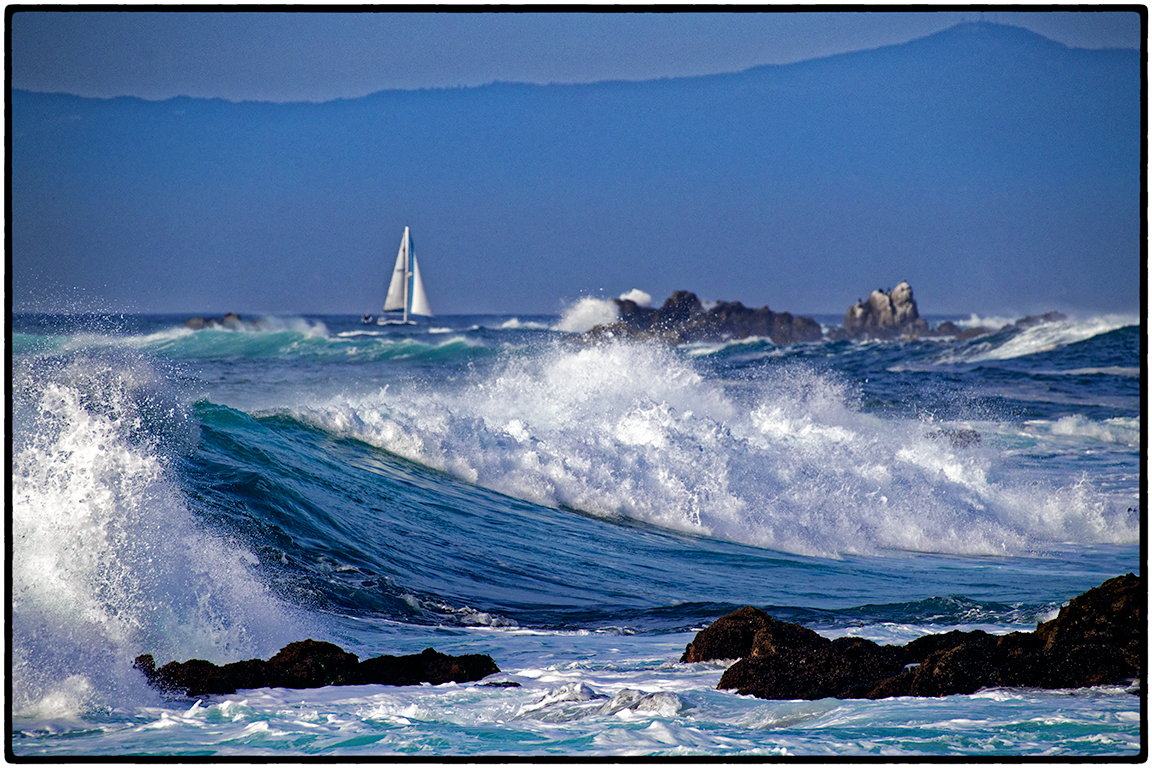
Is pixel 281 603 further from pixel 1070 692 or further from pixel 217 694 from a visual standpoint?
pixel 1070 692

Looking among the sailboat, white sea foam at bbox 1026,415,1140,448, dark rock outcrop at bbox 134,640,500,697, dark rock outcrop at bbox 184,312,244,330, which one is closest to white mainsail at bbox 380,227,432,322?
the sailboat

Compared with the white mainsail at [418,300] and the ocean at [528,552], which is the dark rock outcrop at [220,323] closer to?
the white mainsail at [418,300]

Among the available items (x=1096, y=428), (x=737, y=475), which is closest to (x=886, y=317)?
(x=1096, y=428)

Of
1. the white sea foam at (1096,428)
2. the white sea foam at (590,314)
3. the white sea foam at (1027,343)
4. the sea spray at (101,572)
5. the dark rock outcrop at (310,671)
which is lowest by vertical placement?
the dark rock outcrop at (310,671)

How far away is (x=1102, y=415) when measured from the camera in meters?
13.7

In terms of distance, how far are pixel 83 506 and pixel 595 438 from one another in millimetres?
4987

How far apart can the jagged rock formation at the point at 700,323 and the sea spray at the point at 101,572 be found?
11977 millimetres

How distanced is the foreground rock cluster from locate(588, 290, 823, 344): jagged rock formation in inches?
499

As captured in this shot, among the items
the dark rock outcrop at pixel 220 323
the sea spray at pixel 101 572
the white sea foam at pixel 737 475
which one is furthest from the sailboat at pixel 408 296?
the sea spray at pixel 101 572

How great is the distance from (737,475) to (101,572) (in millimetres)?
5340

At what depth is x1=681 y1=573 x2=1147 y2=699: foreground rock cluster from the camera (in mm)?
3439

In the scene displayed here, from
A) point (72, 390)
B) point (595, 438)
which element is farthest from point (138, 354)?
point (595, 438)

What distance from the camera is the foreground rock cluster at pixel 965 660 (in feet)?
11.3

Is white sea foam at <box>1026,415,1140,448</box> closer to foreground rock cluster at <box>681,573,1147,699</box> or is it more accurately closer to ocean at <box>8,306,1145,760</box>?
ocean at <box>8,306,1145,760</box>
